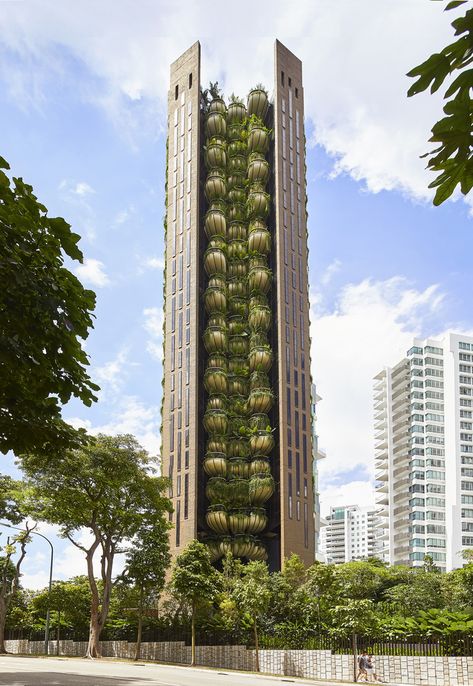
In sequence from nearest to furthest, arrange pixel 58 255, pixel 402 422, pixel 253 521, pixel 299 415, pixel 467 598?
pixel 58 255
pixel 467 598
pixel 253 521
pixel 299 415
pixel 402 422

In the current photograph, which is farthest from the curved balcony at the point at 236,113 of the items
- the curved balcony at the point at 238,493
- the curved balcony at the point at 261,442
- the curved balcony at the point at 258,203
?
the curved balcony at the point at 238,493

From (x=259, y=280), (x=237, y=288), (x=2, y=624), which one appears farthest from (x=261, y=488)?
(x=2, y=624)

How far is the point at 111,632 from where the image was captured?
57.7 m

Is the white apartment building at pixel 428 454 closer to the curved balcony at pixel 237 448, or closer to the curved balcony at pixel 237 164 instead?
the curved balcony at pixel 237 448

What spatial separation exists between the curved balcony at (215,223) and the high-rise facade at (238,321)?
149 mm

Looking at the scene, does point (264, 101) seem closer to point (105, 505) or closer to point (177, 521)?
point (177, 521)

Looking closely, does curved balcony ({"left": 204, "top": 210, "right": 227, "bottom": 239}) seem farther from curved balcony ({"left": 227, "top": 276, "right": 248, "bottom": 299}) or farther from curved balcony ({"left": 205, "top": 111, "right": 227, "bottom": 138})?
curved balcony ({"left": 205, "top": 111, "right": 227, "bottom": 138})

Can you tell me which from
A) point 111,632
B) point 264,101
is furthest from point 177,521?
point 264,101

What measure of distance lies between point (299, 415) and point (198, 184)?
27.6m

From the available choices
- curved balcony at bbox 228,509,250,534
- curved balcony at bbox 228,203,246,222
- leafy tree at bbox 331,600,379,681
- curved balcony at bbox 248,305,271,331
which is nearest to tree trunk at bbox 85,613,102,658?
leafy tree at bbox 331,600,379,681

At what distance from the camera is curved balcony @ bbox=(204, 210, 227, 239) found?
89562mm

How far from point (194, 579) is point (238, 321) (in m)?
41.8

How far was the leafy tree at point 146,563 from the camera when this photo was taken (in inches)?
2048

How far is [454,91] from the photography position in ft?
13.9
